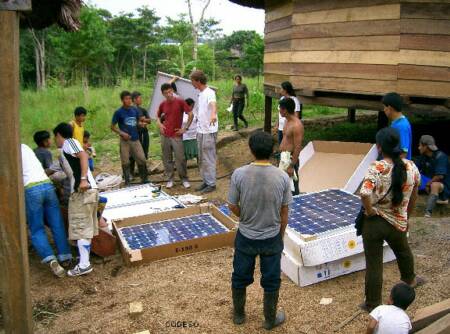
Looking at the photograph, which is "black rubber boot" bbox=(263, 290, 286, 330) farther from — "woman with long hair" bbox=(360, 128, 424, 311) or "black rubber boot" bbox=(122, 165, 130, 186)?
"black rubber boot" bbox=(122, 165, 130, 186)

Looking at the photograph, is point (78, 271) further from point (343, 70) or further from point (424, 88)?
point (424, 88)

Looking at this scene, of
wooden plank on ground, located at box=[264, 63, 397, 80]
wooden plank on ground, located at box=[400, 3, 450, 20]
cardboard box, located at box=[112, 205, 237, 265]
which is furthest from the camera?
wooden plank on ground, located at box=[264, 63, 397, 80]

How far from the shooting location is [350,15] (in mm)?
6883

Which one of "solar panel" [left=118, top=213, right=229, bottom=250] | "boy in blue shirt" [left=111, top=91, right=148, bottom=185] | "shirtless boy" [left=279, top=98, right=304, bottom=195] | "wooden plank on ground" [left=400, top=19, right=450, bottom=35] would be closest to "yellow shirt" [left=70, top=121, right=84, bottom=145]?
"boy in blue shirt" [left=111, top=91, right=148, bottom=185]

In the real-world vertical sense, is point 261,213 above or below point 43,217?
above

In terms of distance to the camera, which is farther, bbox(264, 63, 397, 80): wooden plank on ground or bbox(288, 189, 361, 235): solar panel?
bbox(264, 63, 397, 80): wooden plank on ground

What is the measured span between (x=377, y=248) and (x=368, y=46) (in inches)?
170

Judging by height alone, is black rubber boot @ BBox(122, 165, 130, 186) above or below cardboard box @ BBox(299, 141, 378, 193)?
below

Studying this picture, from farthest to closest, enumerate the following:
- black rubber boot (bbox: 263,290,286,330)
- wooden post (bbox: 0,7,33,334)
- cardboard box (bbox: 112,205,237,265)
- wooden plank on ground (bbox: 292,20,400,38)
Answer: wooden plank on ground (bbox: 292,20,400,38) < cardboard box (bbox: 112,205,237,265) < black rubber boot (bbox: 263,290,286,330) < wooden post (bbox: 0,7,33,334)

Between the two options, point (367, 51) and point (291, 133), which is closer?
point (291, 133)

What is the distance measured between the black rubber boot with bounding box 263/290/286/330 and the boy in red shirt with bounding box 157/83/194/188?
4.54 m

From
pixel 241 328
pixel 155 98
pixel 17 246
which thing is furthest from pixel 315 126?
pixel 17 246

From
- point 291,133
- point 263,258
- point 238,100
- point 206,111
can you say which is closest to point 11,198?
point 263,258

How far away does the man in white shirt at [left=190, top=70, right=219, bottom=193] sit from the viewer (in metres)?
7.04
